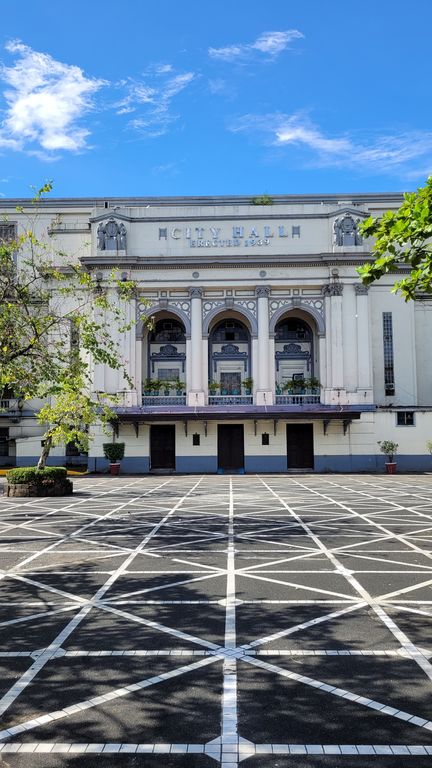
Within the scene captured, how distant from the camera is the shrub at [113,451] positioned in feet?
108

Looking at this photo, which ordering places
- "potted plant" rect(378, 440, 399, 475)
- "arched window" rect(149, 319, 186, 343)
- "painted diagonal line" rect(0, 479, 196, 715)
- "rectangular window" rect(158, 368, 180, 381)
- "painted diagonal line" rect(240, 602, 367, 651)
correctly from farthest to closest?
"arched window" rect(149, 319, 186, 343)
"rectangular window" rect(158, 368, 180, 381)
"potted plant" rect(378, 440, 399, 475)
"painted diagonal line" rect(240, 602, 367, 651)
"painted diagonal line" rect(0, 479, 196, 715)

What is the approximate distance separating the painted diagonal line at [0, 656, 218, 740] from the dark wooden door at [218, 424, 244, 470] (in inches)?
1165

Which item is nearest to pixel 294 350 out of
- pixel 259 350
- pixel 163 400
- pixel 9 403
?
pixel 259 350

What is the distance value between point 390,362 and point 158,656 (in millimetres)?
33184

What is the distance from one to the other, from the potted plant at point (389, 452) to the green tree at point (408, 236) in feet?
88.3

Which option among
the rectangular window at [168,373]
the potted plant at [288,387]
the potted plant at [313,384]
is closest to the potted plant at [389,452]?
the potted plant at [313,384]

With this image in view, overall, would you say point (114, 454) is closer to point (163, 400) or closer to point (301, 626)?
point (163, 400)

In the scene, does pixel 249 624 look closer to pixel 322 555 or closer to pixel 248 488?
pixel 322 555

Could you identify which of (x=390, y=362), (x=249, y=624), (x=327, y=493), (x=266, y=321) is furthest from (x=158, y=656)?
(x=390, y=362)

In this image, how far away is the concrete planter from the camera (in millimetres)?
19031

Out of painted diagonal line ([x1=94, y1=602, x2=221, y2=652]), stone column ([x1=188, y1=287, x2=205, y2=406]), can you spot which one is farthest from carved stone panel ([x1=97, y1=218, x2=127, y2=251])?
painted diagonal line ([x1=94, y1=602, x2=221, y2=652])

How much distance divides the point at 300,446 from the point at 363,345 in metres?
7.19

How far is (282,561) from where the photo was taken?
9.12 m

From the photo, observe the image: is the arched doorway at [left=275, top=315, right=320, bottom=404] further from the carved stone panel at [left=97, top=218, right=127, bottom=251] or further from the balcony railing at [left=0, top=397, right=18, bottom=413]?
the balcony railing at [left=0, top=397, right=18, bottom=413]
